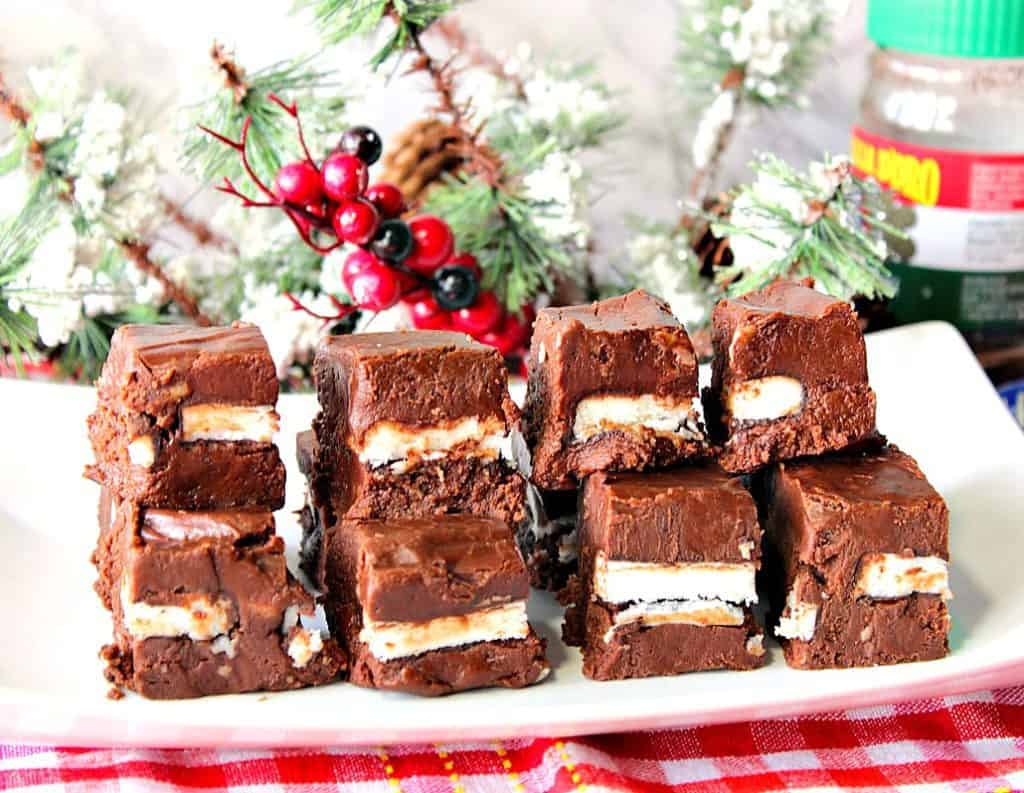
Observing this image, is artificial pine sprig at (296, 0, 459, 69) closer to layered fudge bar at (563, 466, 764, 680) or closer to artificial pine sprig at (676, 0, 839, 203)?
artificial pine sprig at (676, 0, 839, 203)

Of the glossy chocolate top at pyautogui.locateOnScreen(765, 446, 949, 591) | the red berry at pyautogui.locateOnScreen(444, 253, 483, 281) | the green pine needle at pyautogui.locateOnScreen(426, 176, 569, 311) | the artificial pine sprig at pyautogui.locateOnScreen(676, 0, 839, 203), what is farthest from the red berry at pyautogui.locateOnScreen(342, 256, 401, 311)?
the artificial pine sprig at pyautogui.locateOnScreen(676, 0, 839, 203)

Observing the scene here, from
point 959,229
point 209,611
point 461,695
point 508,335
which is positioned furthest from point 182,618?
point 959,229

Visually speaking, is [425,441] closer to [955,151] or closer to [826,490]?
[826,490]

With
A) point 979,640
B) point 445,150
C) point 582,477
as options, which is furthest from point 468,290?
point 979,640

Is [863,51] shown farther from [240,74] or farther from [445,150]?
[240,74]

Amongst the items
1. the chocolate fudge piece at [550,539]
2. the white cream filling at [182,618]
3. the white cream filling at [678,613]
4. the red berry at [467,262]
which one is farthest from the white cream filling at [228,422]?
the red berry at [467,262]
